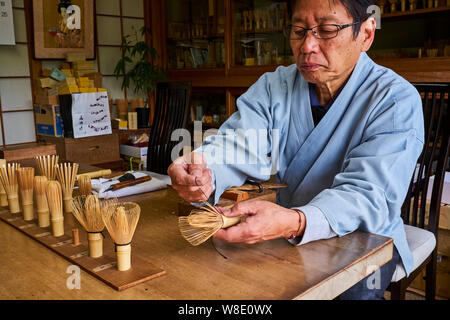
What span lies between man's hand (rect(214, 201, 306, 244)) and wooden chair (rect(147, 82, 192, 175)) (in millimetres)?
1612

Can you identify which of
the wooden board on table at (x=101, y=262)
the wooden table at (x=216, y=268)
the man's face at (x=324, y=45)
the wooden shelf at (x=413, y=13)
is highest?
the wooden shelf at (x=413, y=13)

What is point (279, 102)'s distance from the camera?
4.10ft

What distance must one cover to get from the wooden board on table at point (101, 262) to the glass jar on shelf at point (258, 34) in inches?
112

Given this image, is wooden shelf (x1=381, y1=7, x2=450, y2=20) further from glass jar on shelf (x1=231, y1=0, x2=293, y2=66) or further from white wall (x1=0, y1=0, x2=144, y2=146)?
white wall (x1=0, y1=0, x2=144, y2=146)

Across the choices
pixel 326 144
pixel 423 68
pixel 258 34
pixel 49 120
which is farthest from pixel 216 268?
pixel 258 34

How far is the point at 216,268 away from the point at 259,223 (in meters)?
0.11

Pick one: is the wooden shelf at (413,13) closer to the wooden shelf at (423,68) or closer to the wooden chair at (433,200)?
the wooden shelf at (423,68)

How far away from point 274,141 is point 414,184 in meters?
0.66

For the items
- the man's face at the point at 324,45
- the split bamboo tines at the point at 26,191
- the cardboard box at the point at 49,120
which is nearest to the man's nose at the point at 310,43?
the man's face at the point at 324,45

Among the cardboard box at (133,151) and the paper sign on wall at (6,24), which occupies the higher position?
the paper sign on wall at (6,24)

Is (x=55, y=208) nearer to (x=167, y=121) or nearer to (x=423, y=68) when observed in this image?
(x=167, y=121)

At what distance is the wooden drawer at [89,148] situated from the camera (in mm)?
3314

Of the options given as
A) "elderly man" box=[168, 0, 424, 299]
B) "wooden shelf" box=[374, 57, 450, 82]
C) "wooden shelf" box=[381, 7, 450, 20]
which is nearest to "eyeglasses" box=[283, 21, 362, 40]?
"elderly man" box=[168, 0, 424, 299]
